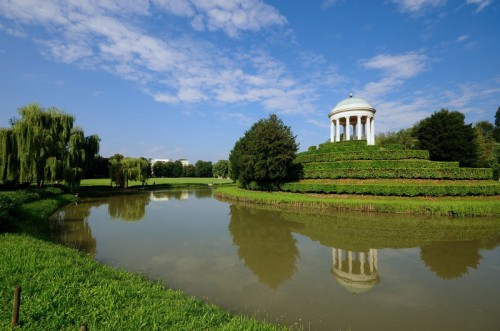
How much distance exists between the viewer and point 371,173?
89.8 feet

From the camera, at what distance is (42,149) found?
81.0 ft

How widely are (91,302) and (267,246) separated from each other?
825 centimetres

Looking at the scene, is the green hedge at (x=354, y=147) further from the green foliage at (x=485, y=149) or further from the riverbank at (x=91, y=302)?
the riverbank at (x=91, y=302)

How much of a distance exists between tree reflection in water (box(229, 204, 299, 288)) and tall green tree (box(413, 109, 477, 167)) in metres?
26.9

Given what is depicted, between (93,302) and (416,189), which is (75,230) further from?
(416,189)

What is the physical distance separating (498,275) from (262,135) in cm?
2522

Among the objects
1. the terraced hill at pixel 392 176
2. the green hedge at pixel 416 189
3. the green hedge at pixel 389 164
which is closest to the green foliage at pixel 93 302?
the green hedge at pixel 416 189

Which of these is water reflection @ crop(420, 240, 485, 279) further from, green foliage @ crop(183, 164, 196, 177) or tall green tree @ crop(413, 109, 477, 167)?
green foliage @ crop(183, 164, 196, 177)

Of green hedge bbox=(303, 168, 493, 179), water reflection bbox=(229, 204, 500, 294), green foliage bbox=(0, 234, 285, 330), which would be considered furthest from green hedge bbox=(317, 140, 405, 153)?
green foliage bbox=(0, 234, 285, 330)

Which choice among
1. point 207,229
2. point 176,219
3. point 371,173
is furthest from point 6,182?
point 371,173

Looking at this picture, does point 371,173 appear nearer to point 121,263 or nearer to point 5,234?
point 121,263

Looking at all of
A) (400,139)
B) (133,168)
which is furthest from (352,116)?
(133,168)

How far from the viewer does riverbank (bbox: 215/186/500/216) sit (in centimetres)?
1894

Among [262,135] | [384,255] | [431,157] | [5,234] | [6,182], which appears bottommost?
[384,255]
